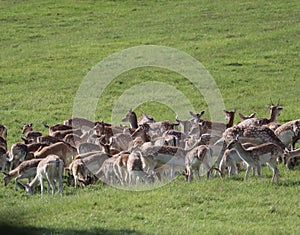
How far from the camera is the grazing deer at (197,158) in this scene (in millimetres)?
12641

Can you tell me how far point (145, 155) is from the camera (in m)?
13.2

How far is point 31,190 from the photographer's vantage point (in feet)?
41.3

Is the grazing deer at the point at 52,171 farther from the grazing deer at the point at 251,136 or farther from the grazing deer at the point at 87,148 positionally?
the grazing deer at the point at 251,136

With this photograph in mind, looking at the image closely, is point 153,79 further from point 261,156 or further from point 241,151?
point 261,156

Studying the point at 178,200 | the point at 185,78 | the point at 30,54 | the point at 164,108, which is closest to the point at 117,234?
the point at 178,200

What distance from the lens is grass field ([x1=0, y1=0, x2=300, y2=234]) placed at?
10.2 meters

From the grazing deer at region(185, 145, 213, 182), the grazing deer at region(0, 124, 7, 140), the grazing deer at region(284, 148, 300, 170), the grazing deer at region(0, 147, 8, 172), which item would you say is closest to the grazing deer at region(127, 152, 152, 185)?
the grazing deer at region(185, 145, 213, 182)

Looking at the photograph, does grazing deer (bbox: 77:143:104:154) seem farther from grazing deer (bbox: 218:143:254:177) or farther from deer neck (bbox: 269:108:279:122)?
deer neck (bbox: 269:108:279:122)

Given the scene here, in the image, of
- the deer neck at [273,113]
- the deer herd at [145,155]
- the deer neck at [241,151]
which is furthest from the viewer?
the deer neck at [273,113]

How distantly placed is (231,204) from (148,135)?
5540 mm

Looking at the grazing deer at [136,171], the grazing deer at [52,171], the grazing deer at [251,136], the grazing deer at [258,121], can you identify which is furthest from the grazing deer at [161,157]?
the grazing deer at [258,121]

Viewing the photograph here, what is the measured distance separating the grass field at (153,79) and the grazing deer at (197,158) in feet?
1.10

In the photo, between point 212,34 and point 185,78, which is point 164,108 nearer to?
point 185,78

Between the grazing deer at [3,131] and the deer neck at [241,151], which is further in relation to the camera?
the grazing deer at [3,131]
